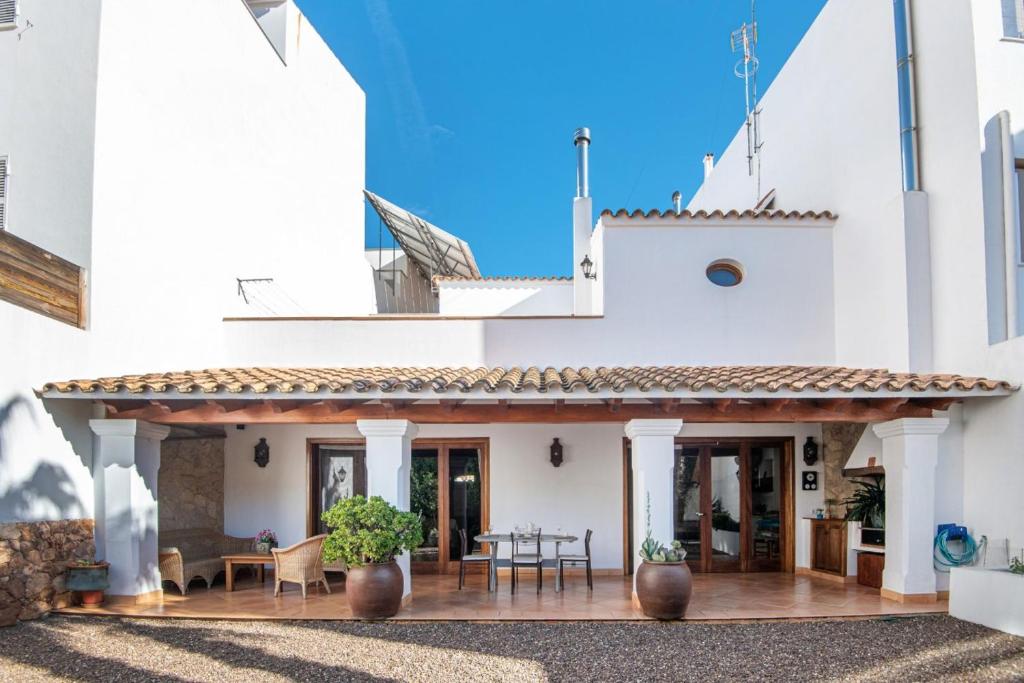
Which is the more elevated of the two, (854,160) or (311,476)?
(854,160)

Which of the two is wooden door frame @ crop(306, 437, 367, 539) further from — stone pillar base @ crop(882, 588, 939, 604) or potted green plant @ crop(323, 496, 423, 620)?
stone pillar base @ crop(882, 588, 939, 604)

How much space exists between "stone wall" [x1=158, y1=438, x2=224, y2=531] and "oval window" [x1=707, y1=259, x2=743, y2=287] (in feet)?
27.2

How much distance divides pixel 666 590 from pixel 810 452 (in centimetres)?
520

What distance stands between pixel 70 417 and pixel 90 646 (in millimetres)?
3088

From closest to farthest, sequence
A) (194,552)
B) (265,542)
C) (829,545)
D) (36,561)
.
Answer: (36,561) < (194,552) < (265,542) < (829,545)

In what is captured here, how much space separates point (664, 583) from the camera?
927 centimetres

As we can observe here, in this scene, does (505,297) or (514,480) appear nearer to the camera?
(514,480)

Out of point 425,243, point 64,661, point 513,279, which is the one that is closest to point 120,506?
point 64,661

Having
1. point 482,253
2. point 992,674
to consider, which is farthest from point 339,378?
point 482,253

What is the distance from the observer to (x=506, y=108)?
4225 centimetres

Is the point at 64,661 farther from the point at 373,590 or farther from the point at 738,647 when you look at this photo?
the point at 738,647

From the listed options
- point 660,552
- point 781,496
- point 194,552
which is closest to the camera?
point 660,552

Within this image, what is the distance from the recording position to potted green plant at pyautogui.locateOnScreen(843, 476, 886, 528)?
11.8 m

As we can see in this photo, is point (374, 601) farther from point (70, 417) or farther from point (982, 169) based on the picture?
point (982, 169)
